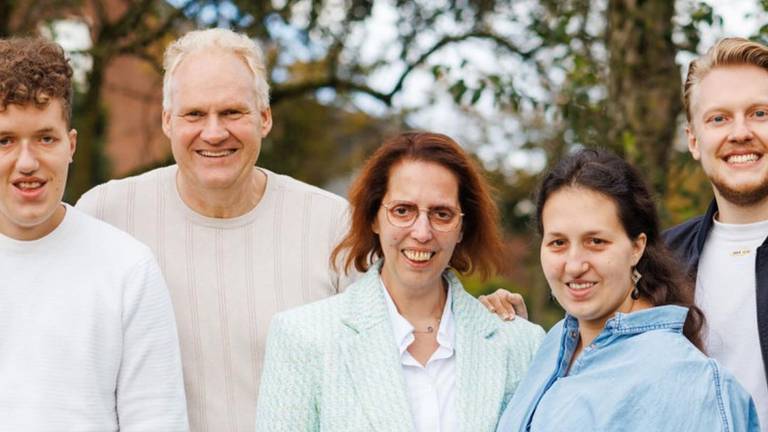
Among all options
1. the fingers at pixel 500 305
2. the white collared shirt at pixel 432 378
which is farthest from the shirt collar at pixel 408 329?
the fingers at pixel 500 305

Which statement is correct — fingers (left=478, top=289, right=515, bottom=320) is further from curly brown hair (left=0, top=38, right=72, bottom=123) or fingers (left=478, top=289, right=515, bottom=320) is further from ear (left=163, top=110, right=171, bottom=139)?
curly brown hair (left=0, top=38, right=72, bottom=123)

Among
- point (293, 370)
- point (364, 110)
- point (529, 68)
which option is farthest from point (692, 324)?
point (364, 110)

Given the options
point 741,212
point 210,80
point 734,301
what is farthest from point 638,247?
point 210,80

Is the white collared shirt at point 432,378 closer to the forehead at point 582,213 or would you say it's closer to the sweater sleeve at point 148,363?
the forehead at point 582,213

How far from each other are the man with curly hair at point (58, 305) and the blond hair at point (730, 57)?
83.4 inches

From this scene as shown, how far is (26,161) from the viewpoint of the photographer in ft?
11.6

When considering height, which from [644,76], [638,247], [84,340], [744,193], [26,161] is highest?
[644,76]

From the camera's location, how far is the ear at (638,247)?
11.2 feet

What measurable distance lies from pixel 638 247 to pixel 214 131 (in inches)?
64.4

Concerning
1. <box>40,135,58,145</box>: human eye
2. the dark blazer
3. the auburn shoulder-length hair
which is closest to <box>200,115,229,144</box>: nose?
the auburn shoulder-length hair

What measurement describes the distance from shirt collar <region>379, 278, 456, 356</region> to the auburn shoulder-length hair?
0.20 meters

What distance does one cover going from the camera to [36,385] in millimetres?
3490

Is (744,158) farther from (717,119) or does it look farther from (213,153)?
(213,153)

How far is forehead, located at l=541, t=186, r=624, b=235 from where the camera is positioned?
337 centimetres
